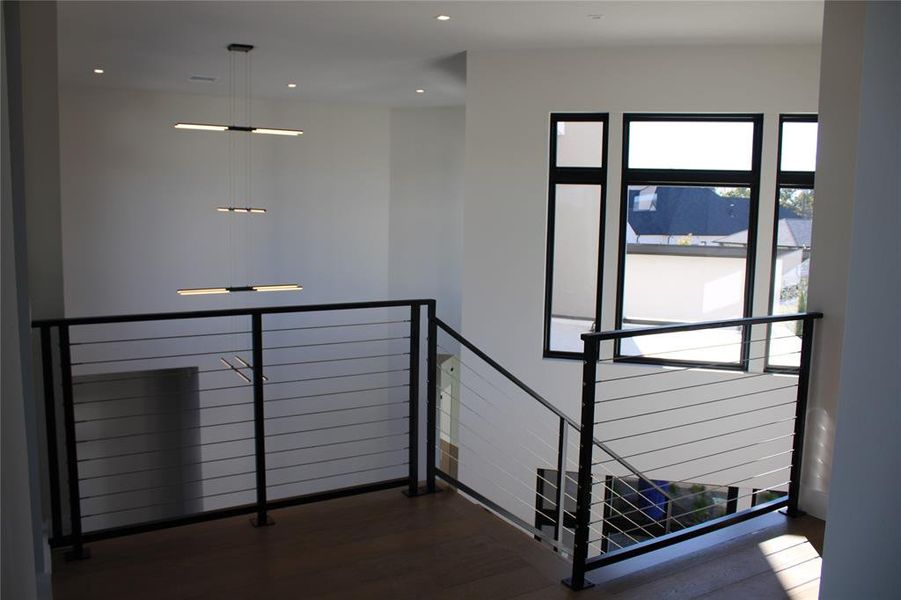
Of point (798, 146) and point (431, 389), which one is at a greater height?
point (798, 146)

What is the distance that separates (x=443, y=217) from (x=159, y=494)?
423 cm

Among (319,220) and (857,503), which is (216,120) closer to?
(319,220)

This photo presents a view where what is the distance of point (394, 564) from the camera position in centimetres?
278

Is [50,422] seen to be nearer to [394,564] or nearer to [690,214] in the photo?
[394,564]

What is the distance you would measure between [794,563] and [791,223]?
331cm

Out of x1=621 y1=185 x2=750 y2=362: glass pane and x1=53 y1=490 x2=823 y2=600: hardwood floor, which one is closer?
x1=53 y1=490 x2=823 y2=600: hardwood floor

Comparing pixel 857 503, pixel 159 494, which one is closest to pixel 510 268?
pixel 857 503

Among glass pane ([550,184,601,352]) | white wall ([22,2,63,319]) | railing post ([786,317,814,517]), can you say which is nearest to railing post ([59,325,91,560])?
white wall ([22,2,63,319])

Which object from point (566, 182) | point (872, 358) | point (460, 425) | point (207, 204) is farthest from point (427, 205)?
point (872, 358)

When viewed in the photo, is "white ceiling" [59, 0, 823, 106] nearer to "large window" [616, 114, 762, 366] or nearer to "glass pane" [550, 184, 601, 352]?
"large window" [616, 114, 762, 366]

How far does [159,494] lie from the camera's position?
7980 mm

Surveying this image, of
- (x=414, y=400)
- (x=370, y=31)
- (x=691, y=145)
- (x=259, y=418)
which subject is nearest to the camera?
(x=259, y=418)

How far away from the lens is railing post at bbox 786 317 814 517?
3.18 m

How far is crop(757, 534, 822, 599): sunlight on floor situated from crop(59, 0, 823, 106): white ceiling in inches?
113
